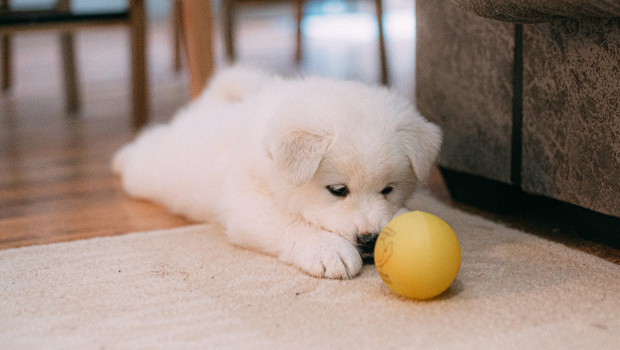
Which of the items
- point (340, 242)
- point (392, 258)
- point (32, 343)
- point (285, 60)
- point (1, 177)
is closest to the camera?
point (32, 343)

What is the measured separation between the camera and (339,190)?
1.52 meters

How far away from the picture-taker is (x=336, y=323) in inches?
48.6

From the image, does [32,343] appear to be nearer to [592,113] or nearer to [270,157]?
[270,157]

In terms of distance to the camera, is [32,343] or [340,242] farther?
[340,242]

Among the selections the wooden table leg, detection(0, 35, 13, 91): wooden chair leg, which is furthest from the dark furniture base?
detection(0, 35, 13, 91): wooden chair leg

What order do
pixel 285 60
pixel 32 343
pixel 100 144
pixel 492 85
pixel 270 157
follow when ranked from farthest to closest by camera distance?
pixel 285 60
pixel 100 144
pixel 492 85
pixel 270 157
pixel 32 343

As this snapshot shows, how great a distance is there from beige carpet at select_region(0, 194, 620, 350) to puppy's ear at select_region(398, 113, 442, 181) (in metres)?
0.26

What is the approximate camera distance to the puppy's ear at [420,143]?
1.55 metres

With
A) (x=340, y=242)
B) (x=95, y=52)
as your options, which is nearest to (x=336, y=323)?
(x=340, y=242)

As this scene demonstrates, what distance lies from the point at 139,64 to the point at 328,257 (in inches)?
103

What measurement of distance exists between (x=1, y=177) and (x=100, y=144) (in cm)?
71

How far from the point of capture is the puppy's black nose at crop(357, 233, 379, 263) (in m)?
1.48

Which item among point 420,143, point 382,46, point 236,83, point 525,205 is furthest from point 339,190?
point 382,46

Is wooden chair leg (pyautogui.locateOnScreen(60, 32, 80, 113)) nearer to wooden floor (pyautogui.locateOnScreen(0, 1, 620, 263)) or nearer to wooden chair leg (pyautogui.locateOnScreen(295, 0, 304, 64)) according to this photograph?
Answer: wooden floor (pyautogui.locateOnScreen(0, 1, 620, 263))
